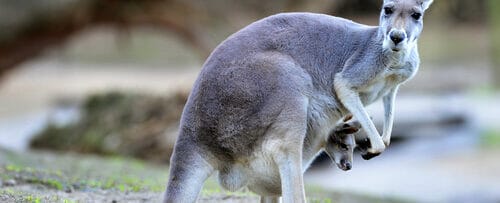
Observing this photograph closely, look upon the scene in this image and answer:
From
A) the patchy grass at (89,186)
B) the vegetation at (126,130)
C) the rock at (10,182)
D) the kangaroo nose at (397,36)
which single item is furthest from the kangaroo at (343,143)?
the vegetation at (126,130)

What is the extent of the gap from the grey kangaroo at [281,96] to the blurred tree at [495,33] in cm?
→ 1181

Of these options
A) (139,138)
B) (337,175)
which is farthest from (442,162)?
(139,138)

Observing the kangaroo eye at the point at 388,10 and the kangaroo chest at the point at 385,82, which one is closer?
the kangaroo eye at the point at 388,10

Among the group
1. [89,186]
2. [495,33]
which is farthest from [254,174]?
[495,33]

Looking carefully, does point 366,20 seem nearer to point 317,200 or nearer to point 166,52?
point 166,52

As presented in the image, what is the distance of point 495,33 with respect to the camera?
1822 centimetres

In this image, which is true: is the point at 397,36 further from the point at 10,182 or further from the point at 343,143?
the point at 10,182

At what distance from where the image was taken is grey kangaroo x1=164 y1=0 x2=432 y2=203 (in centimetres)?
516

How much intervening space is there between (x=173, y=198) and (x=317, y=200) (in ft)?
6.01

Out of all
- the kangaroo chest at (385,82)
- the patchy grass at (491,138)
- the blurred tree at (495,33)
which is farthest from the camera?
the blurred tree at (495,33)

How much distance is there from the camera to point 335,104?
543 centimetres

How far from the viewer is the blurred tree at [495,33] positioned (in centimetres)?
1706

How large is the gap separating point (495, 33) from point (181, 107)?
8271mm

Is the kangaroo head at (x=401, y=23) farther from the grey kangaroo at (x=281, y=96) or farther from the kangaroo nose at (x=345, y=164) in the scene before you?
the kangaroo nose at (x=345, y=164)
